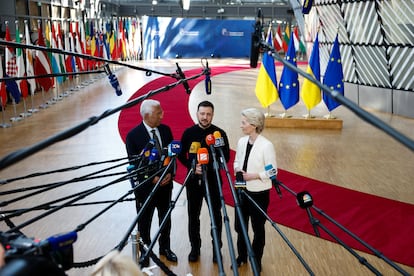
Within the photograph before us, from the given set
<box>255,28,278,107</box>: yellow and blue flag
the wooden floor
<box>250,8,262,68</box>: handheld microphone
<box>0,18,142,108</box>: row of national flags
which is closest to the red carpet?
the wooden floor

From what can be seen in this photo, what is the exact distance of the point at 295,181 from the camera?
25.0 ft

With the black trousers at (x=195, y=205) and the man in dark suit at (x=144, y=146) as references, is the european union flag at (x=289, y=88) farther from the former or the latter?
the man in dark suit at (x=144, y=146)

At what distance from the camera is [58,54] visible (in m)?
12.6

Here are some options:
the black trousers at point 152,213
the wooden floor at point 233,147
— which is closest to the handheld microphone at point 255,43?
the wooden floor at point 233,147

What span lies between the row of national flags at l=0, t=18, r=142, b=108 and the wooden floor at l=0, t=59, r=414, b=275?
906 millimetres

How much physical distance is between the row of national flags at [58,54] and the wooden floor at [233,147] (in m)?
0.91

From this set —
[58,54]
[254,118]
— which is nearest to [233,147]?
[254,118]

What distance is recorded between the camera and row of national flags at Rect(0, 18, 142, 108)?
12914mm

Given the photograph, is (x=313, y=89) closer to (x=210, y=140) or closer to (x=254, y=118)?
(x=254, y=118)

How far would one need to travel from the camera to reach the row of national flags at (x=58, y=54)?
12.9 meters

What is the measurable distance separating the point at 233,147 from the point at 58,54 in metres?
5.83

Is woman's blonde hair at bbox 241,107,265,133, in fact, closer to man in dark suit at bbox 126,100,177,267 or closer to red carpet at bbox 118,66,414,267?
man in dark suit at bbox 126,100,177,267

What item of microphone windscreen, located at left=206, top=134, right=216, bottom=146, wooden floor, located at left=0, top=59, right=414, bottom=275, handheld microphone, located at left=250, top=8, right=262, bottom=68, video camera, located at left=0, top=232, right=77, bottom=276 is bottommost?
wooden floor, located at left=0, top=59, right=414, bottom=275

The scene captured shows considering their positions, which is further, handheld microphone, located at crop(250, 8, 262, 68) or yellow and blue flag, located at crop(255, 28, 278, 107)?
yellow and blue flag, located at crop(255, 28, 278, 107)
